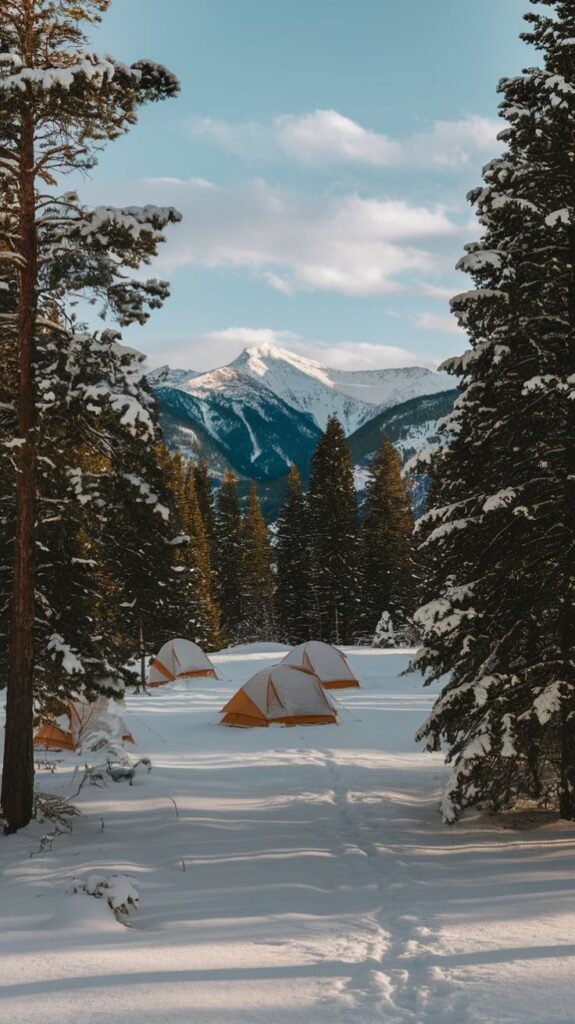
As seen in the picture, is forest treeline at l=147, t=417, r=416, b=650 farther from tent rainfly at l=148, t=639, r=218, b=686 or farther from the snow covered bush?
the snow covered bush

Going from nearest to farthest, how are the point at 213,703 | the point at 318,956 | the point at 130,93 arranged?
the point at 318,956 < the point at 130,93 < the point at 213,703

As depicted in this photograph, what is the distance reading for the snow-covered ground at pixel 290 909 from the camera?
5.06m

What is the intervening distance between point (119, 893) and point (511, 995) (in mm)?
3674

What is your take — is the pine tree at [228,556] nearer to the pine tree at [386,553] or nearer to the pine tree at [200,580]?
the pine tree at [200,580]

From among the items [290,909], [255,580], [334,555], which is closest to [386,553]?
[334,555]

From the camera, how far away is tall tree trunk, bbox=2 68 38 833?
32.6 feet

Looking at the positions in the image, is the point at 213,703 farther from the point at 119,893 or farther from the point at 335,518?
the point at 335,518

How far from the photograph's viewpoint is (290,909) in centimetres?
726

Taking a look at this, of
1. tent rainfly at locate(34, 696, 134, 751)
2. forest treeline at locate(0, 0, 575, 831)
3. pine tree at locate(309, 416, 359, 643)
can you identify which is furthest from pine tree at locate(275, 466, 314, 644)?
forest treeline at locate(0, 0, 575, 831)

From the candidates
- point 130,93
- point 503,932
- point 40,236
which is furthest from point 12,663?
point 130,93

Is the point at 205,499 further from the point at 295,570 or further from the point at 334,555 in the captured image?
the point at 334,555

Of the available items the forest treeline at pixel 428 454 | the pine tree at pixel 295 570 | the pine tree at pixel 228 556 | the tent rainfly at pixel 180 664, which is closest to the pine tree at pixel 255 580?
the pine tree at pixel 228 556

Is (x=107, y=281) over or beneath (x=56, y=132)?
beneath

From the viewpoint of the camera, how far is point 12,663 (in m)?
9.98
